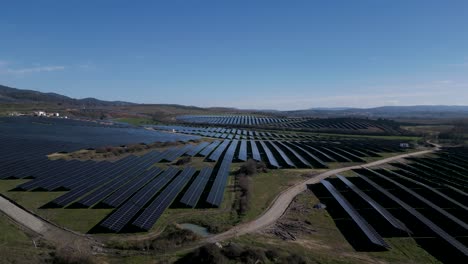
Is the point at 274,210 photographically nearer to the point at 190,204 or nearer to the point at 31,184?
Result: the point at 190,204

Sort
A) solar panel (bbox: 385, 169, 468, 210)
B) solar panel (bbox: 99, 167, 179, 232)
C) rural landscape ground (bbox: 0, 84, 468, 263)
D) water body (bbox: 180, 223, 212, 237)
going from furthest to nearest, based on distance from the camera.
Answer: solar panel (bbox: 385, 169, 468, 210) → water body (bbox: 180, 223, 212, 237) → solar panel (bbox: 99, 167, 179, 232) → rural landscape ground (bbox: 0, 84, 468, 263)

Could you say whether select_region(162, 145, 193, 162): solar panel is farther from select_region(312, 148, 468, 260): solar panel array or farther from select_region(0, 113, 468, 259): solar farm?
select_region(312, 148, 468, 260): solar panel array

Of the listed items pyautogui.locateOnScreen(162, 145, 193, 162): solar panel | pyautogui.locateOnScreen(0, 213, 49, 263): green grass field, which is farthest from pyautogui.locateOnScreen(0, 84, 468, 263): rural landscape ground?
pyautogui.locateOnScreen(162, 145, 193, 162): solar panel

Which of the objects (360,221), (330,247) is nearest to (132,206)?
(330,247)

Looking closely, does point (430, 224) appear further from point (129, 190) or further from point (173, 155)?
point (173, 155)

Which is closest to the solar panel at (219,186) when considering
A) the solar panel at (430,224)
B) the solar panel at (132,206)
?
the solar panel at (132,206)

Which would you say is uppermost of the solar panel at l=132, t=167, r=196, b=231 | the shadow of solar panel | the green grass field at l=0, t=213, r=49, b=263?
the shadow of solar panel

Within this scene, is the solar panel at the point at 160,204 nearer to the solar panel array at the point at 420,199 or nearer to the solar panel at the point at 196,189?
the solar panel at the point at 196,189
